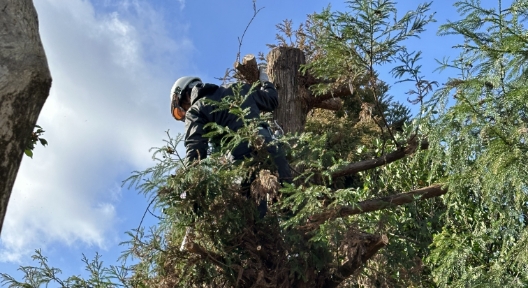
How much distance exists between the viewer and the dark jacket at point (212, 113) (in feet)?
21.7

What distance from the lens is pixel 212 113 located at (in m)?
6.88

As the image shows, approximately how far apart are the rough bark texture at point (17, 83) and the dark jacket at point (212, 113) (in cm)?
394

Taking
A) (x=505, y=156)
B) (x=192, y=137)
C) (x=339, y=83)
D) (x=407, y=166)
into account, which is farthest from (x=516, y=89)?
(x=407, y=166)

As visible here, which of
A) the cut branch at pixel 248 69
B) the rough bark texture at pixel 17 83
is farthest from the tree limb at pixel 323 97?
the rough bark texture at pixel 17 83

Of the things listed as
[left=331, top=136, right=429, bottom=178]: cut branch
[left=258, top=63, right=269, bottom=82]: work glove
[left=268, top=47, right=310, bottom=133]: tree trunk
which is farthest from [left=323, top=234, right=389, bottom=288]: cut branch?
[left=258, top=63, right=269, bottom=82]: work glove

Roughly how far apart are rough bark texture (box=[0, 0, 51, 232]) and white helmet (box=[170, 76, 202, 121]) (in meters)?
4.93

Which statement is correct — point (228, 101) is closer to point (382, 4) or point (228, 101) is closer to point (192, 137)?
point (192, 137)

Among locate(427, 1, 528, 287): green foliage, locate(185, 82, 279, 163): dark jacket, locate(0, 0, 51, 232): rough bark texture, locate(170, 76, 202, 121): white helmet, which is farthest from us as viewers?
locate(170, 76, 202, 121): white helmet

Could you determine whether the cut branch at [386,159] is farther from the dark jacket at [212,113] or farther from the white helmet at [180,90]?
the white helmet at [180,90]

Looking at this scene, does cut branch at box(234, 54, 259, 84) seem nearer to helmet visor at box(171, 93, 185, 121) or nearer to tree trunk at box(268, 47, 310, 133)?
tree trunk at box(268, 47, 310, 133)

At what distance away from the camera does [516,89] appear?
541cm

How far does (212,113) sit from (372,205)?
68.7 inches

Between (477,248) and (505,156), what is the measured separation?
110 inches

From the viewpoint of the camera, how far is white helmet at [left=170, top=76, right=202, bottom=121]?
7.35 m
